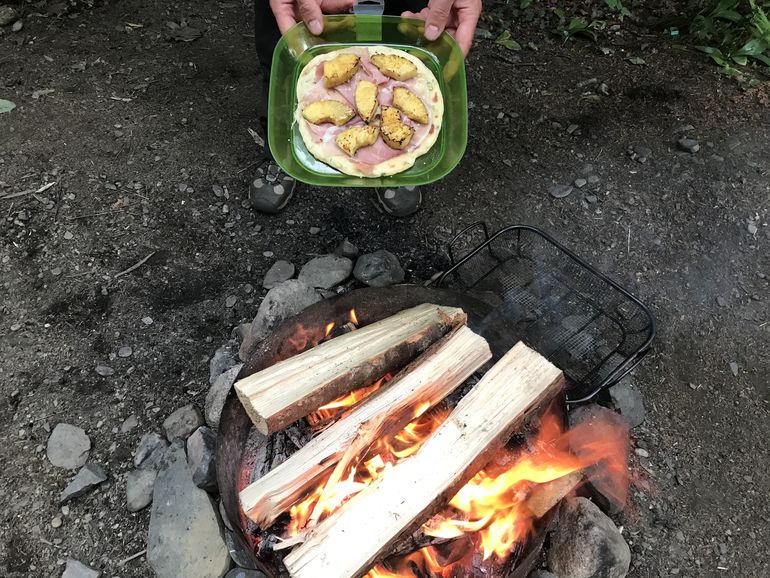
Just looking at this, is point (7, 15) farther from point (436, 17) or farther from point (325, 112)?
point (436, 17)

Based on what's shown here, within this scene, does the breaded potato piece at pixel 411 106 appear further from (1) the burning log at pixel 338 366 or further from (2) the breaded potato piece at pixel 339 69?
(1) the burning log at pixel 338 366

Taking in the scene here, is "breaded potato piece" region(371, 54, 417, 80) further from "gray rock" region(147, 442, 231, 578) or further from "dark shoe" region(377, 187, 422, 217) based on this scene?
"gray rock" region(147, 442, 231, 578)

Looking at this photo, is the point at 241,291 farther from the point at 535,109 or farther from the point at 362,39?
the point at 535,109

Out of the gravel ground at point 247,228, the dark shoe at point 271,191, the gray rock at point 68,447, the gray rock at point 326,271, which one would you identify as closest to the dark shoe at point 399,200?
the gravel ground at point 247,228

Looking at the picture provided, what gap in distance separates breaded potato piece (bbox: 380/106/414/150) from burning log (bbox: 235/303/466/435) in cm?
89

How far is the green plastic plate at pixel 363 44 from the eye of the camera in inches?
100

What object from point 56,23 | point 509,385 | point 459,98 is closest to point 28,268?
point 56,23

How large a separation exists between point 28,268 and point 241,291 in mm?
1220

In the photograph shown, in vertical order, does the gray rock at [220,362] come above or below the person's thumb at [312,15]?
below

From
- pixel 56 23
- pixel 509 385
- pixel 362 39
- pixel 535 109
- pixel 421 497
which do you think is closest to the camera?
pixel 421 497

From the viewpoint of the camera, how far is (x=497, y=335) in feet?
7.59

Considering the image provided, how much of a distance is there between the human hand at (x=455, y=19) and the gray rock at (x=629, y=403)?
1.86 meters

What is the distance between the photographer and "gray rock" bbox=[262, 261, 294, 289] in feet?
9.98

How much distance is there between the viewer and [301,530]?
1.72 metres
